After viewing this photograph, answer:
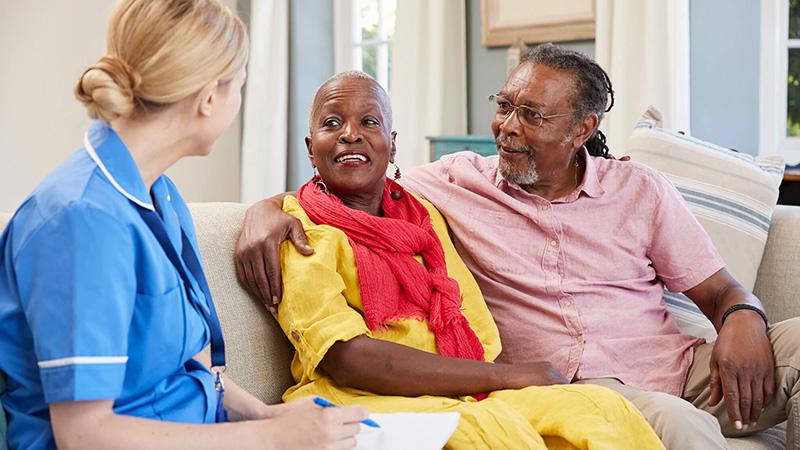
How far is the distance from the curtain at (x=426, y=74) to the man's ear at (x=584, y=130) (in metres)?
2.10

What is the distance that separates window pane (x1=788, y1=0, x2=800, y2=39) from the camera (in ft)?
11.7

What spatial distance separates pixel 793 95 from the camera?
11.8 ft

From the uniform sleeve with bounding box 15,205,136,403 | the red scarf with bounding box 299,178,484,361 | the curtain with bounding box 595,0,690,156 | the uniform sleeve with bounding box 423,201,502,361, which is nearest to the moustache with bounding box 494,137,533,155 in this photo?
the uniform sleeve with bounding box 423,201,502,361

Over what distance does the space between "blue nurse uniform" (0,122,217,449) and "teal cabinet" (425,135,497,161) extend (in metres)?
2.69

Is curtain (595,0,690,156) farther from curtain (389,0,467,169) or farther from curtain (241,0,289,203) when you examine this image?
curtain (241,0,289,203)

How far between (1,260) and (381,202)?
0.97m

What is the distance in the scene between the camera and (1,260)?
118cm

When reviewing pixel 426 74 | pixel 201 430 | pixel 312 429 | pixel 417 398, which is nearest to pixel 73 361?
pixel 201 430

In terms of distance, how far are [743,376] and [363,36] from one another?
3.80m

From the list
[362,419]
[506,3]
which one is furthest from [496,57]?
[362,419]

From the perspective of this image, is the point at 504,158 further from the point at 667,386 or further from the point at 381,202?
the point at 667,386

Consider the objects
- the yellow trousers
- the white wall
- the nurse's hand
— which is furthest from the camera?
the white wall

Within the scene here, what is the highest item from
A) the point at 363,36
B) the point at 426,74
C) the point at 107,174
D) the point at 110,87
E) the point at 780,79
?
the point at 363,36

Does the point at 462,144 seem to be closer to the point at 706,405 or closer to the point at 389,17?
the point at 389,17
